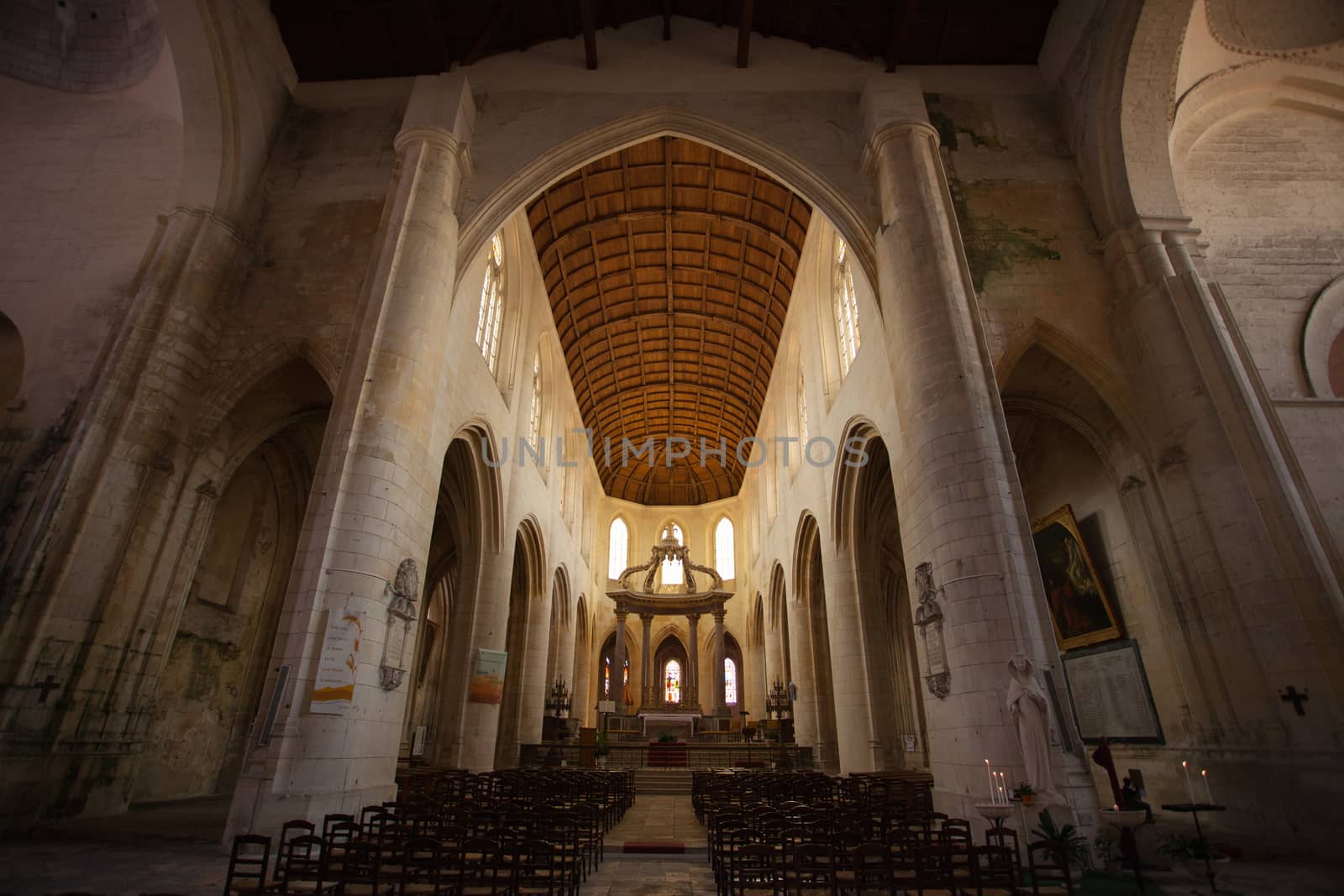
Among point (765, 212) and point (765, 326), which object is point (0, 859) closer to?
point (765, 212)

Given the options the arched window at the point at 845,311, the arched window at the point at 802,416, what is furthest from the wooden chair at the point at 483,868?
the arched window at the point at 802,416

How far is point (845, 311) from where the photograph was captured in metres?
15.7

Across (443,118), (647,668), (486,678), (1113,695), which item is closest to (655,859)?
(486,678)

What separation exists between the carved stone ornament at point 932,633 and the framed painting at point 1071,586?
388cm

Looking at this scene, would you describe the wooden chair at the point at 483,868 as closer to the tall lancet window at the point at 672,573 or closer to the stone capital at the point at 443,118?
the stone capital at the point at 443,118

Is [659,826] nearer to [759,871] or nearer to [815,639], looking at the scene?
[759,871]

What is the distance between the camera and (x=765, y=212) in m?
18.1

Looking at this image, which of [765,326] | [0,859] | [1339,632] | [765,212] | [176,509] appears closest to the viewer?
Result: [0,859]

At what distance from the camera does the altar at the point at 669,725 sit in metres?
21.1

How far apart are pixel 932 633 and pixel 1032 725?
188 centimetres

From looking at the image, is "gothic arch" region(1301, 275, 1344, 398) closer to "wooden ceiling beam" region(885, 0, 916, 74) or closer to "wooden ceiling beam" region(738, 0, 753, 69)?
"wooden ceiling beam" region(885, 0, 916, 74)

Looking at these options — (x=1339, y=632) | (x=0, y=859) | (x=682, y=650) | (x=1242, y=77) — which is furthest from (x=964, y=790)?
(x=682, y=650)

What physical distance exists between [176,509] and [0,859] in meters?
5.26

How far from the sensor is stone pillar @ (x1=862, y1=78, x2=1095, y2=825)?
795cm
